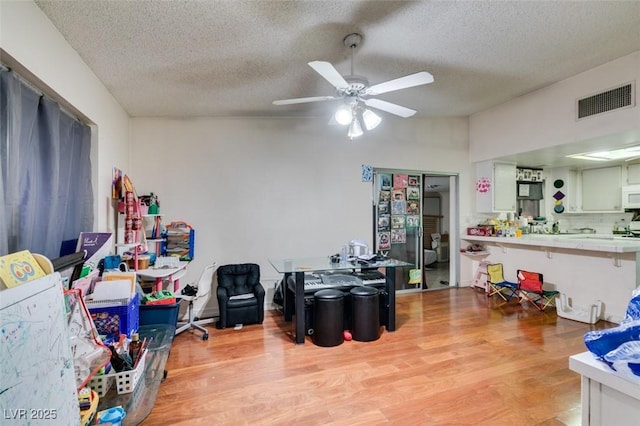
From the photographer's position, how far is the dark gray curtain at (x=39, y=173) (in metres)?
1.67

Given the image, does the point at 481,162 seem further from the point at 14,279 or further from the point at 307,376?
the point at 14,279

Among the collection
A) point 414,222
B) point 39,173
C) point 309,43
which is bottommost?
point 414,222

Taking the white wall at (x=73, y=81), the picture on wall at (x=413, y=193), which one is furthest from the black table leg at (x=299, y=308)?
the picture on wall at (x=413, y=193)

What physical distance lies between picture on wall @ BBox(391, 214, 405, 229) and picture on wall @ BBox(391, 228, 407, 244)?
0.07 metres

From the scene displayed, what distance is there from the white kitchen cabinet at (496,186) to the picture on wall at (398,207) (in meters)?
1.41

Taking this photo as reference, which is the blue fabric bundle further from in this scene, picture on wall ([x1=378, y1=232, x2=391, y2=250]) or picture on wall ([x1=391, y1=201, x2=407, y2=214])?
picture on wall ([x1=391, y1=201, x2=407, y2=214])

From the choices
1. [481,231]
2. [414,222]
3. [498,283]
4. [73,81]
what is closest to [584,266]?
[498,283]

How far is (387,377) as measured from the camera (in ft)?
7.91

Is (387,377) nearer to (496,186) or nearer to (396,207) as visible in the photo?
(396,207)

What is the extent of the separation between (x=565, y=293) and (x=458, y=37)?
3711 mm

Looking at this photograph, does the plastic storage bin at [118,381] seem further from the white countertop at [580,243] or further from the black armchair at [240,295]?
the white countertop at [580,243]

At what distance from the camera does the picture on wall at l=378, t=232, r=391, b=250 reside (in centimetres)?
480

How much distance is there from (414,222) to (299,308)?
2777 millimetres

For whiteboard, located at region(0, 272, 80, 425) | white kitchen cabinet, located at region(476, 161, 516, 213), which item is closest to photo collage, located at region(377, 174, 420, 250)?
white kitchen cabinet, located at region(476, 161, 516, 213)
